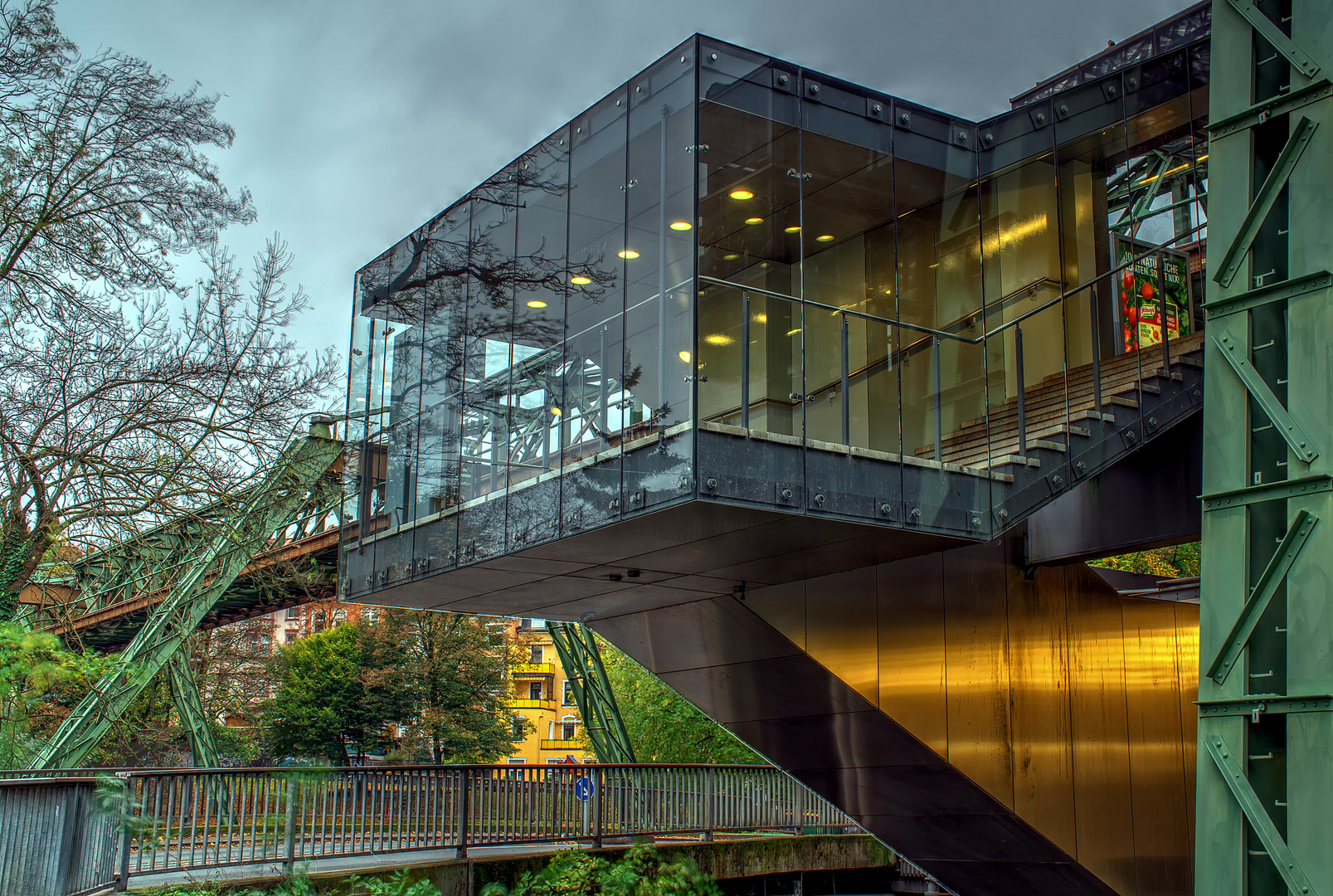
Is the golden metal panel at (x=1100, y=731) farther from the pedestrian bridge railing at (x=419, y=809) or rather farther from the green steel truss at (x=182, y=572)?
the green steel truss at (x=182, y=572)

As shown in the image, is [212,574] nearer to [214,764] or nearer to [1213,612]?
[214,764]

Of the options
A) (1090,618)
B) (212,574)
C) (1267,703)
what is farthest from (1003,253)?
(212,574)

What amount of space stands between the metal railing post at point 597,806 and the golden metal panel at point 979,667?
7.19m

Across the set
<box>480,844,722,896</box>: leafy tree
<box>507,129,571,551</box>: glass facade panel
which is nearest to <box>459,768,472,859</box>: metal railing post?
<box>480,844,722,896</box>: leafy tree

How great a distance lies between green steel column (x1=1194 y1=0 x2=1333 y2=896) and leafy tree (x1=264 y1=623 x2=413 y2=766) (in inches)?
1498

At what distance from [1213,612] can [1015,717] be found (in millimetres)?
6120

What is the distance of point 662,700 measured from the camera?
3572 centimetres

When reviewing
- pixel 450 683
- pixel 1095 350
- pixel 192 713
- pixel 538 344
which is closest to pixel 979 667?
pixel 1095 350

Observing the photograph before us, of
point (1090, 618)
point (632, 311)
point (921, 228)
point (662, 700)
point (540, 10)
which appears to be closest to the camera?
point (632, 311)

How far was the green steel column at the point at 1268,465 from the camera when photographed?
7.98 meters

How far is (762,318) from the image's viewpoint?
37.4ft

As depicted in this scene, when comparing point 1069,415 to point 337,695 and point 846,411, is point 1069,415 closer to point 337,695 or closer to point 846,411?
point 846,411

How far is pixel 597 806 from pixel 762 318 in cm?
1077

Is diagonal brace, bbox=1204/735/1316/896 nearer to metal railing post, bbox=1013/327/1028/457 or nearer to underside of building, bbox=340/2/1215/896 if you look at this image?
underside of building, bbox=340/2/1215/896
